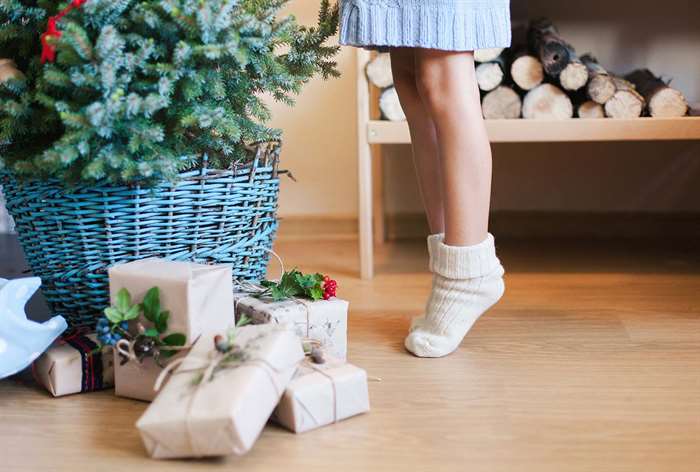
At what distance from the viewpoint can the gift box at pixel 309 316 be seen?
3.74 feet

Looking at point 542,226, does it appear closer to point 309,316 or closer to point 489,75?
point 489,75

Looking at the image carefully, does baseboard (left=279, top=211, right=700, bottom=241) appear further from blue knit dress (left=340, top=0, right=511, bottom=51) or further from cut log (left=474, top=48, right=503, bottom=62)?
blue knit dress (left=340, top=0, right=511, bottom=51)

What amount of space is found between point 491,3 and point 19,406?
0.84m

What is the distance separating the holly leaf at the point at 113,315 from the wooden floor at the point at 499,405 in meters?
0.12

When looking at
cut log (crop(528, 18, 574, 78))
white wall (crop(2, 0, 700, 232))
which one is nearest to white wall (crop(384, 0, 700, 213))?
white wall (crop(2, 0, 700, 232))

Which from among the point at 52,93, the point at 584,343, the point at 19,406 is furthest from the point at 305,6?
the point at 19,406

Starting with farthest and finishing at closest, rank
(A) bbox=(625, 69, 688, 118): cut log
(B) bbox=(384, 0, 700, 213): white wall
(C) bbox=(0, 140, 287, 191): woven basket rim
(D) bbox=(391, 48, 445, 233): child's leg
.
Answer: (B) bbox=(384, 0, 700, 213): white wall → (A) bbox=(625, 69, 688, 118): cut log → (D) bbox=(391, 48, 445, 233): child's leg → (C) bbox=(0, 140, 287, 191): woven basket rim

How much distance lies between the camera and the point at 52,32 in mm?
1089

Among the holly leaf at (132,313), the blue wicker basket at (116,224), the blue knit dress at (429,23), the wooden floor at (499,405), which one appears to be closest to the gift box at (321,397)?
the wooden floor at (499,405)

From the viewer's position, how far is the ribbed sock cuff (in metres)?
1.21

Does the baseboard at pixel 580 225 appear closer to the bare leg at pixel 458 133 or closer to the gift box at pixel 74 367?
the bare leg at pixel 458 133

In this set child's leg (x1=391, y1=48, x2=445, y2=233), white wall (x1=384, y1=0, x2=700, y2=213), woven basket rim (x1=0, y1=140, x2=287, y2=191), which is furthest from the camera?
white wall (x1=384, y1=0, x2=700, y2=213)

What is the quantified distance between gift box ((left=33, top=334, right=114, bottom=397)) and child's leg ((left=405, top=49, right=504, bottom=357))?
0.45 metres

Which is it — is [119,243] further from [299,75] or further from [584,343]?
[584,343]
